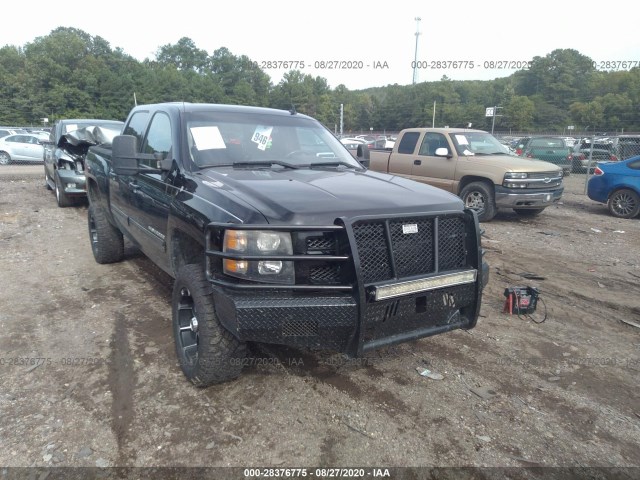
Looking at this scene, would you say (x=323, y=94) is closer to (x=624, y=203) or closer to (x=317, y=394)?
(x=624, y=203)

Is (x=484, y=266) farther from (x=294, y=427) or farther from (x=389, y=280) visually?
(x=294, y=427)

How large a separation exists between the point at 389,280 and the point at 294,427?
1.06 m

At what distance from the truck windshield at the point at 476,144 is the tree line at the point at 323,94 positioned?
34.0m

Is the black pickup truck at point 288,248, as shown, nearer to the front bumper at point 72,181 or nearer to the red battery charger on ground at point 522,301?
the red battery charger on ground at point 522,301

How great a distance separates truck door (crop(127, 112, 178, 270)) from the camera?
11.8 feet

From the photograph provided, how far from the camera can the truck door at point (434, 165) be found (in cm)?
948

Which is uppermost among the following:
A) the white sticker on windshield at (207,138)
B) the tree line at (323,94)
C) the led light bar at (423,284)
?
the tree line at (323,94)

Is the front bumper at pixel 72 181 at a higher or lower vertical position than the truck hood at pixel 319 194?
lower

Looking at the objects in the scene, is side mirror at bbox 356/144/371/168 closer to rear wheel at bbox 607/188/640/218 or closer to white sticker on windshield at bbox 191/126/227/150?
white sticker on windshield at bbox 191/126/227/150

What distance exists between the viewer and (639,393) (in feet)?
10.4

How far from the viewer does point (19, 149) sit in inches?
792

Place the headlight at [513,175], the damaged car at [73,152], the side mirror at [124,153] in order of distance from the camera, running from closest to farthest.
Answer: the side mirror at [124,153] → the damaged car at [73,152] → the headlight at [513,175]

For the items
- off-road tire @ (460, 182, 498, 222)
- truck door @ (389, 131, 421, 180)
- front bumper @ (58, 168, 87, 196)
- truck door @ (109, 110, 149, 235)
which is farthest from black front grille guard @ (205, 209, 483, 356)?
truck door @ (389, 131, 421, 180)

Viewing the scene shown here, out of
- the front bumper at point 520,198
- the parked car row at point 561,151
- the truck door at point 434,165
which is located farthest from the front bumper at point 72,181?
the parked car row at point 561,151
